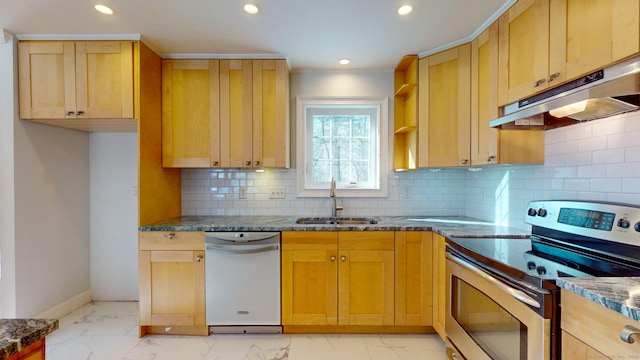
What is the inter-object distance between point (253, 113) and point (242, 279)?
1.39m

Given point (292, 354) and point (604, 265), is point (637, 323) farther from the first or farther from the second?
point (292, 354)

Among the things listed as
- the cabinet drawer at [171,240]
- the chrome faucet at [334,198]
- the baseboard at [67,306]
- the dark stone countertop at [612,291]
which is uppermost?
the chrome faucet at [334,198]

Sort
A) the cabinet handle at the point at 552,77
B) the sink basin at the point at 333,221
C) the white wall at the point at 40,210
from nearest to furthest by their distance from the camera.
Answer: the cabinet handle at the point at 552,77 → the white wall at the point at 40,210 → the sink basin at the point at 333,221

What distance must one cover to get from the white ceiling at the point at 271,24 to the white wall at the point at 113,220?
109 centimetres

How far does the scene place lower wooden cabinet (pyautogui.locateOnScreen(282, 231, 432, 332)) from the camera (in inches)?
86.0

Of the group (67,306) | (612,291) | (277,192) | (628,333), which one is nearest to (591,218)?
(612,291)

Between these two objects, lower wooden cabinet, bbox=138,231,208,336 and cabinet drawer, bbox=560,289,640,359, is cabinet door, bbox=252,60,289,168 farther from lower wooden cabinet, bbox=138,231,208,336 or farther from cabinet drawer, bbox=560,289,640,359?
cabinet drawer, bbox=560,289,640,359

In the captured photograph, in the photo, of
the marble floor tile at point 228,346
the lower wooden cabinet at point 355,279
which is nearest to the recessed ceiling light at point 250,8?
the lower wooden cabinet at point 355,279

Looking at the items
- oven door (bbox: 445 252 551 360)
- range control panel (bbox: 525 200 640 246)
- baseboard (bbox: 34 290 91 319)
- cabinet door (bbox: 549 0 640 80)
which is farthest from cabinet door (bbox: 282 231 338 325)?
baseboard (bbox: 34 290 91 319)

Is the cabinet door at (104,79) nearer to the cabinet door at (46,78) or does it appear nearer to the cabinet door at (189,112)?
the cabinet door at (46,78)

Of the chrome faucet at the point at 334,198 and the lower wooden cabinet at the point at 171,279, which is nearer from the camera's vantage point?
the lower wooden cabinet at the point at 171,279

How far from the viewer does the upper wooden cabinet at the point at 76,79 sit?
2.14m

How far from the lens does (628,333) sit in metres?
0.77

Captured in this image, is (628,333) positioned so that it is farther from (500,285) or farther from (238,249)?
(238,249)
